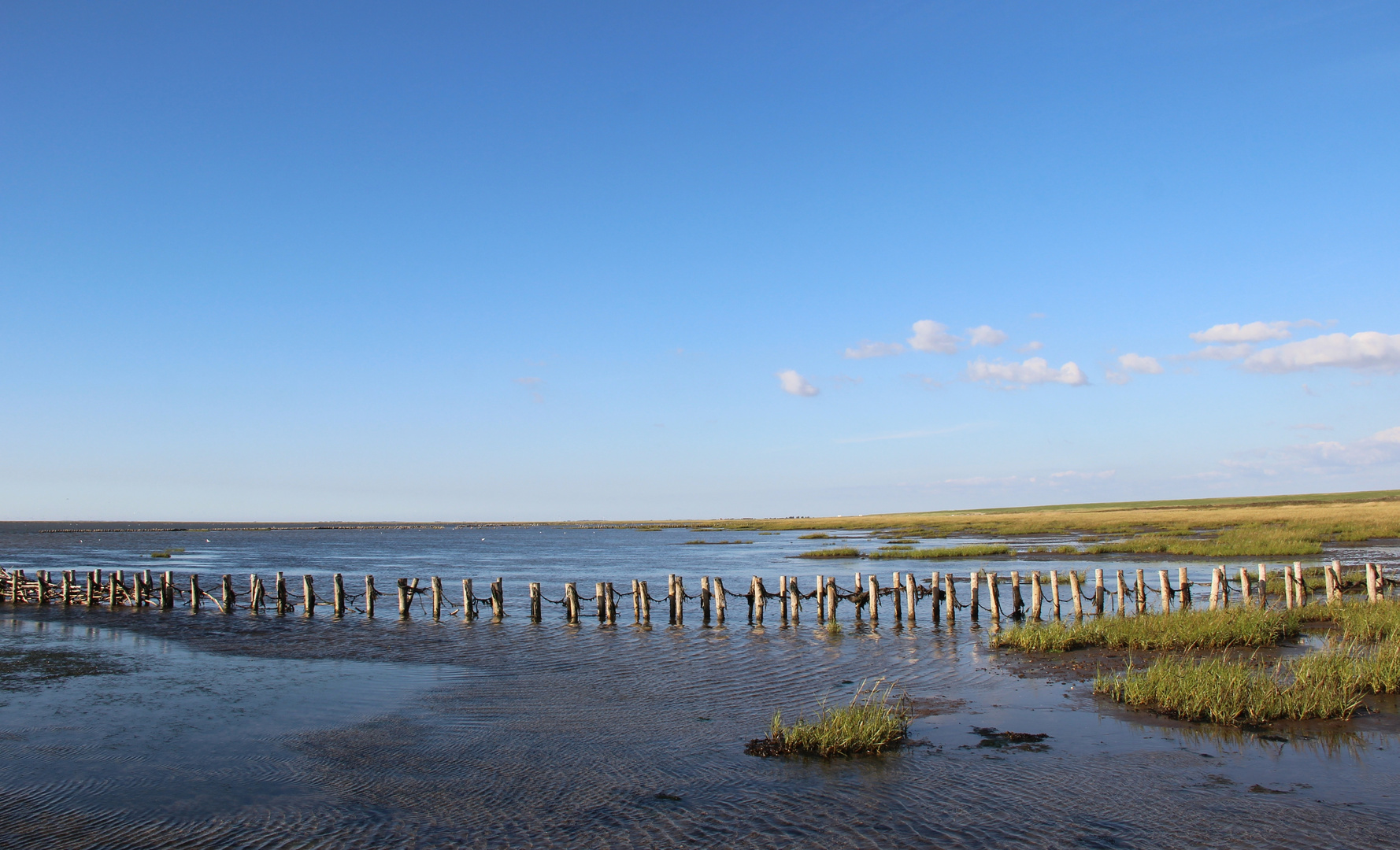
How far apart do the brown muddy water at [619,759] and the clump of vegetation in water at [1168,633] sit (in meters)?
1.37

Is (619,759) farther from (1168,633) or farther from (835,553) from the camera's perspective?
(835,553)

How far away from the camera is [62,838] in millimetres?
8109

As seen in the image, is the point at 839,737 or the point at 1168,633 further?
the point at 1168,633

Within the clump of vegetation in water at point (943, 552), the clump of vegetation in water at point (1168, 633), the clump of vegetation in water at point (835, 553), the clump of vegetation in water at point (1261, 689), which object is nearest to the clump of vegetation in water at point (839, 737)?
the clump of vegetation in water at point (1261, 689)

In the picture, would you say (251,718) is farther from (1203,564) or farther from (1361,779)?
(1203,564)

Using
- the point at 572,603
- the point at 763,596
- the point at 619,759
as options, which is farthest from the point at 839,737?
the point at 572,603

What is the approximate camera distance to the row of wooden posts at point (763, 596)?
2248cm

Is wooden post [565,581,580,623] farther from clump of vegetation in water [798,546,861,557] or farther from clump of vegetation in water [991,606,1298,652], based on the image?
clump of vegetation in water [798,546,861,557]

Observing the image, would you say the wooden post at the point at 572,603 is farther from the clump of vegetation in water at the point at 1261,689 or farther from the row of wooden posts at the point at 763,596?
the clump of vegetation in water at the point at 1261,689

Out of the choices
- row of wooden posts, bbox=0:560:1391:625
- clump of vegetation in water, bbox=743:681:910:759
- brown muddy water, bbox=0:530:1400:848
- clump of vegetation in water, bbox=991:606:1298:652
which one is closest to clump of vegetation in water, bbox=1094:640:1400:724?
brown muddy water, bbox=0:530:1400:848

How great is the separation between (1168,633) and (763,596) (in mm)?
10334

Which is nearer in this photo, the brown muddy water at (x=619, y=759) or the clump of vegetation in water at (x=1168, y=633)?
the brown muddy water at (x=619, y=759)

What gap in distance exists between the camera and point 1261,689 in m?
11.7

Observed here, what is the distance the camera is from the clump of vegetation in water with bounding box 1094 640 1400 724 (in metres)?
11.3
